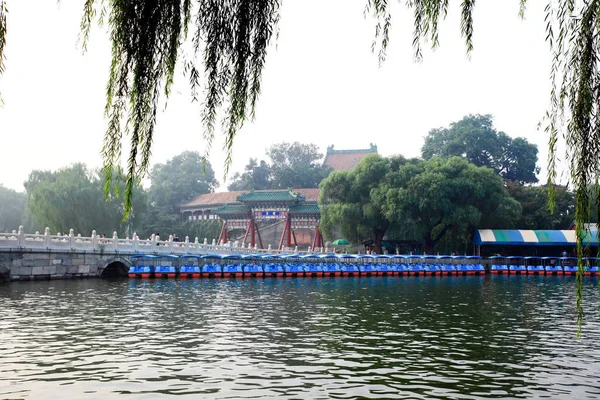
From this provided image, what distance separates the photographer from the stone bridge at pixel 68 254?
91.0 ft

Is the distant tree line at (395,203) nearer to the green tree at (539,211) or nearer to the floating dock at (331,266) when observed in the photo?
the green tree at (539,211)

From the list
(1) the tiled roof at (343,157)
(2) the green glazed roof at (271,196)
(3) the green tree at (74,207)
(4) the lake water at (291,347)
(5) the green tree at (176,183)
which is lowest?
(4) the lake water at (291,347)

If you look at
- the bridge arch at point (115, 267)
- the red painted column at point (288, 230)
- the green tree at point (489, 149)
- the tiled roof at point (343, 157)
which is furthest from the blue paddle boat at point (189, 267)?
the tiled roof at point (343, 157)

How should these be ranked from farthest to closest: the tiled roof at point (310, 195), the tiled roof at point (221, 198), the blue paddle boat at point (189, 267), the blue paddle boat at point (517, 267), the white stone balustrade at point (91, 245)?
the tiled roof at point (221, 198) → the tiled roof at point (310, 195) → the blue paddle boat at point (517, 267) → the blue paddle boat at point (189, 267) → the white stone balustrade at point (91, 245)

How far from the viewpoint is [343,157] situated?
3376 inches

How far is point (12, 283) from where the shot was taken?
88.5 ft

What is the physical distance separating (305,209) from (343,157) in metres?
28.5

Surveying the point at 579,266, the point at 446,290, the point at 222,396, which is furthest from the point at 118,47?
the point at 446,290

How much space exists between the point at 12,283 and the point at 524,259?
34.7 metres

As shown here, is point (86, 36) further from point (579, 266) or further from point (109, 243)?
point (109, 243)

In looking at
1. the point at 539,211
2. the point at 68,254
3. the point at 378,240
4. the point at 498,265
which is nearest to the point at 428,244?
the point at 378,240

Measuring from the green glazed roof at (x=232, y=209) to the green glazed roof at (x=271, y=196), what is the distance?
3.27 ft

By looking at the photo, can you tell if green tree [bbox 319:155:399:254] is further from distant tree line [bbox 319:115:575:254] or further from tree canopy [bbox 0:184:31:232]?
tree canopy [bbox 0:184:31:232]

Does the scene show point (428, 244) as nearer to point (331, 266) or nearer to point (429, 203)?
point (429, 203)
